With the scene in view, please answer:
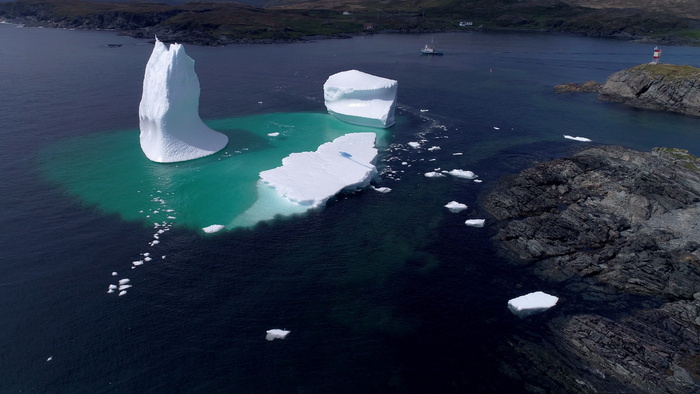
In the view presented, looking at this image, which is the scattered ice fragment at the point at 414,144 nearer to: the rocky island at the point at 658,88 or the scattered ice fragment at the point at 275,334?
the scattered ice fragment at the point at 275,334

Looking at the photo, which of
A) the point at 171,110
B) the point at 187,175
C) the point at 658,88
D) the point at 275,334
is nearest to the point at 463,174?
the point at 187,175

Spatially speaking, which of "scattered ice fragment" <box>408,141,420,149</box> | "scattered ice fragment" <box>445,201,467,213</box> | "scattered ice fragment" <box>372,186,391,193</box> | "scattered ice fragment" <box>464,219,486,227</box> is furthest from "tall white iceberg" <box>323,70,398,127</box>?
"scattered ice fragment" <box>464,219,486,227</box>

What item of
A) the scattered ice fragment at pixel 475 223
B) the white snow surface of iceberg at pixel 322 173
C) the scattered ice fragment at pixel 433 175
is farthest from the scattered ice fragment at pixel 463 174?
the scattered ice fragment at pixel 475 223

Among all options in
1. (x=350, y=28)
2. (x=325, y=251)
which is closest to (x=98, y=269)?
(x=325, y=251)

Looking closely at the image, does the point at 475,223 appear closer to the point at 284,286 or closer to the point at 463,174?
the point at 463,174

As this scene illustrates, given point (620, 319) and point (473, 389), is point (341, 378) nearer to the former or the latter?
point (473, 389)

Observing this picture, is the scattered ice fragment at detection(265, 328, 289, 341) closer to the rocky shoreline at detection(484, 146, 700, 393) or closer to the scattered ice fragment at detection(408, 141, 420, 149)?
the rocky shoreline at detection(484, 146, 700, 393)
